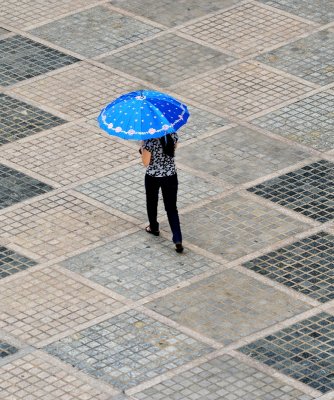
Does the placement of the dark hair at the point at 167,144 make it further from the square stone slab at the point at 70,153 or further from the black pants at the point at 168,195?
the square stone slab at the point at 70,153

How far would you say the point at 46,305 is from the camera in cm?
1454

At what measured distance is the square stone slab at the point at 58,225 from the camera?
15.5m

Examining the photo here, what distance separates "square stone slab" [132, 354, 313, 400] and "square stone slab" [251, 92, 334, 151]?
15.1 ft

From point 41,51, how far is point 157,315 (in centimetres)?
659

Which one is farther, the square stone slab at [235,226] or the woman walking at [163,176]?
the square stone slab at [235,226]

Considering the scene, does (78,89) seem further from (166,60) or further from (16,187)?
(16,187)

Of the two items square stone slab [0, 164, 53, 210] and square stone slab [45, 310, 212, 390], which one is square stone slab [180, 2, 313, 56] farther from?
square stone slab [45, 310, 212, 390]

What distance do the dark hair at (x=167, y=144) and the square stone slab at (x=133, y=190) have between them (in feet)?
4.14

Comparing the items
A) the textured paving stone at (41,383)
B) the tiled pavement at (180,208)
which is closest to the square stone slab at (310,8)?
the tiled pavement at (180,208)

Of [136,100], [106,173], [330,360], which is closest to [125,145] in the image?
[106,173]

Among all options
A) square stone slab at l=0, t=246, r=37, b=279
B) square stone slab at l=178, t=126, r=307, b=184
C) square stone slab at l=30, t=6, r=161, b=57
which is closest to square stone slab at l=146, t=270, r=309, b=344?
square stone slab at l=0, t=246, r=37, b=279

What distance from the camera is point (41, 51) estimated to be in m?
19.8

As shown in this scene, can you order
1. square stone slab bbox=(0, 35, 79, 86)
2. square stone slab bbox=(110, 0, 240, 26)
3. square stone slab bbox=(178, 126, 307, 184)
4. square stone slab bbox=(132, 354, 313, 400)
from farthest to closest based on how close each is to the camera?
1. square stone slab bbox=(110, 0, 240, 26)
2. square stone slab bbox=(0, 35, 79, 86)
3. square stone slab bbox=(178, 126, 307, 184)
4. square stone slab bbox=(132, 354, 313, 400)

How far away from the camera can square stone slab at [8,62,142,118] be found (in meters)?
18.4
